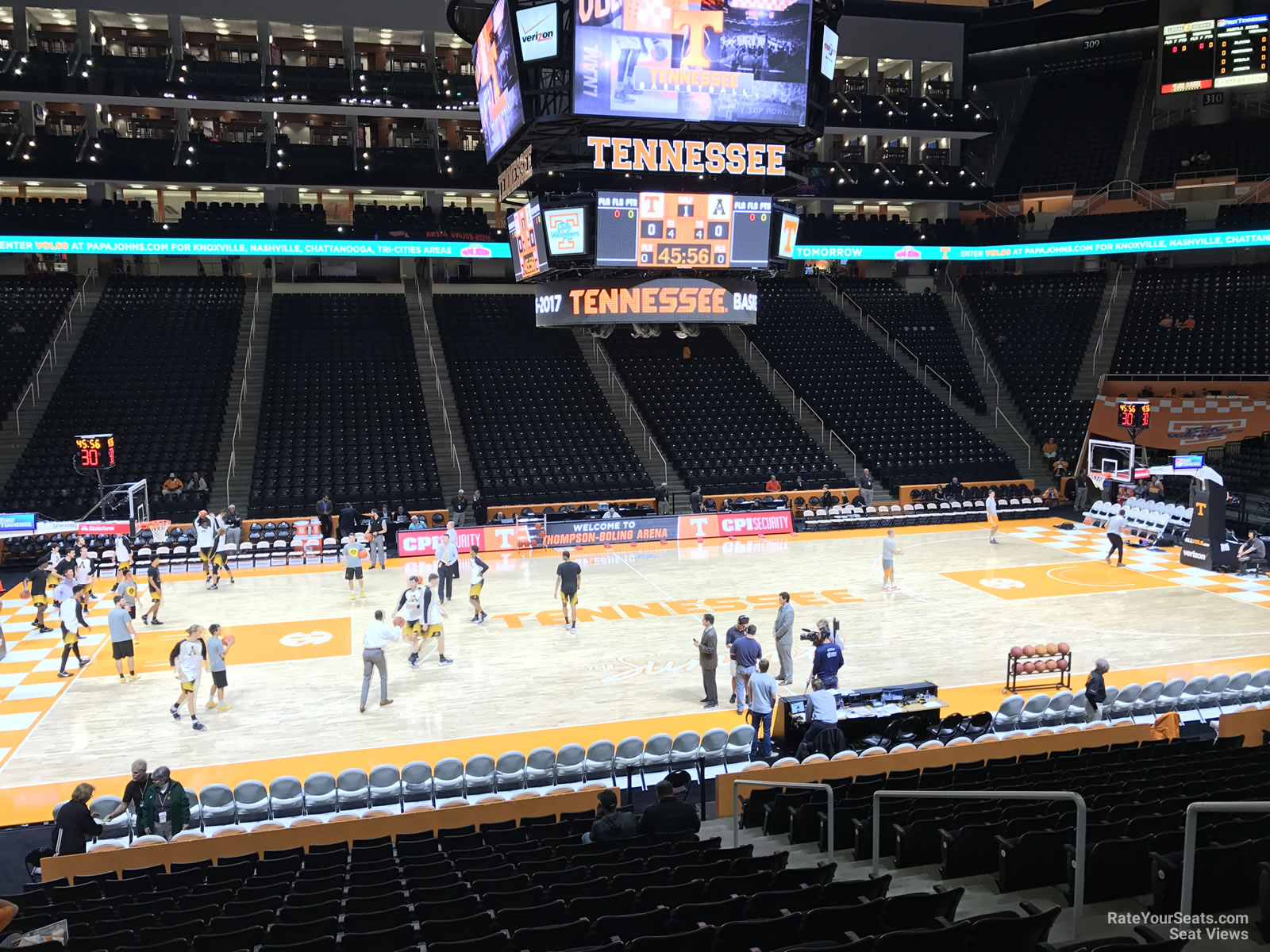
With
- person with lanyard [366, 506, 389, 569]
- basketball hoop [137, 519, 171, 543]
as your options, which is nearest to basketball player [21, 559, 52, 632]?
basketball hoop [137, 519, 171, 543]

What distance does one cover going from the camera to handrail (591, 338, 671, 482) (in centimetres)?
3312

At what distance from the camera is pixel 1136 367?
36.3 m

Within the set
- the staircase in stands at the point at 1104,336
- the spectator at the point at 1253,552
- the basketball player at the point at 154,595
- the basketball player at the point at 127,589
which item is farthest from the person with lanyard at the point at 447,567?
the staircase in stands at the point at 1104,336

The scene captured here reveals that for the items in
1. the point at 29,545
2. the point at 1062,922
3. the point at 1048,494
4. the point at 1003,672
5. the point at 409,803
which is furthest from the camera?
the point at 1048,494

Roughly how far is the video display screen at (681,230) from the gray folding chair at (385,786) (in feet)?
39.3

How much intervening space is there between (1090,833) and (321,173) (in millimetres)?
36706

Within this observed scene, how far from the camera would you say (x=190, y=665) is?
14023 mm

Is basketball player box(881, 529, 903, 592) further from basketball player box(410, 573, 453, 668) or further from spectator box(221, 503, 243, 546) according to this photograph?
spectator box(221, 503, 243, 546)

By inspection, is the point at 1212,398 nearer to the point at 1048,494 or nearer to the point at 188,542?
the point at 1048,494

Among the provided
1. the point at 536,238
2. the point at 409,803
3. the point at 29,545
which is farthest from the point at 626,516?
the point at 409,803

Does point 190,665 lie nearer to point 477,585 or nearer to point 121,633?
point 121,633

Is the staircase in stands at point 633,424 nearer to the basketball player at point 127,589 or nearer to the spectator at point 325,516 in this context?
the spectator at point 325,516

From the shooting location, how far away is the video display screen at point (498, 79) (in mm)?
18641

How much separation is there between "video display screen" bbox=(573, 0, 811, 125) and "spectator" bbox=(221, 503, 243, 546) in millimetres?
14069
